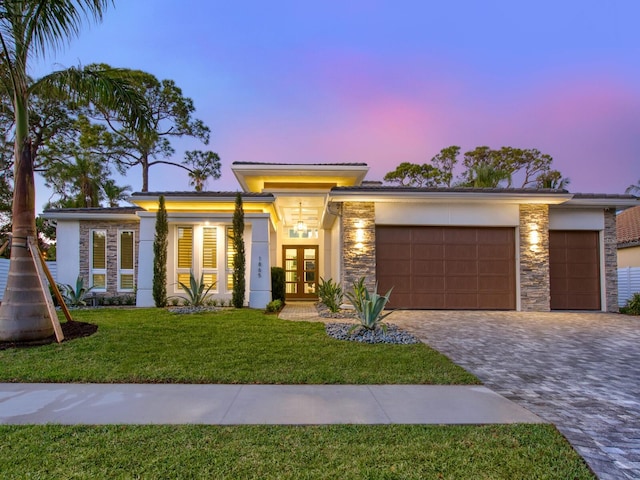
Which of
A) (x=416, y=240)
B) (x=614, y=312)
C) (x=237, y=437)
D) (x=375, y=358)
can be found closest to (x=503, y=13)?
(x=416, y=240)

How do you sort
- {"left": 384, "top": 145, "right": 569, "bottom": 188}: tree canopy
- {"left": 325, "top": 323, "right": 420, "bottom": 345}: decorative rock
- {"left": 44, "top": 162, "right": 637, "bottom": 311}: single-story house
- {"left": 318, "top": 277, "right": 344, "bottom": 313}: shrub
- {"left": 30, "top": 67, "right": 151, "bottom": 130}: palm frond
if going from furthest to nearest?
{"left": 384, "top": 145, "right": 569, "bottom": 188}: tree canopy
{"left": 44, "top": 162, "right": 637, "bottom": 311}: single-story house
{"left": 318, "top": 277, "right": 344, "bottom": 313}: shrub
{"left": 325, "top": 323, "right": 420, "bottom": 345}: decorative rock
{"left": 30, "top": 67, "right": 151, "bottom": 130}: palm frond

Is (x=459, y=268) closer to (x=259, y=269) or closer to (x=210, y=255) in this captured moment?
(x=259, y=269)

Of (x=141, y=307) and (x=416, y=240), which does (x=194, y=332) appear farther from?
(x=416, y=240)

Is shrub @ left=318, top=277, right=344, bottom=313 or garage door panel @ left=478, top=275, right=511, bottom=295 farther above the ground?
garage door panel @ left=478, top=275, right=511, bottom=295

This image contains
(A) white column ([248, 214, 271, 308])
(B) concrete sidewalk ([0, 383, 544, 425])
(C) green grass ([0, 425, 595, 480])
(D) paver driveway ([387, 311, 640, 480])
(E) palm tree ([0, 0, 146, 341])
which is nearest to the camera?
(C) green grass ([0, 425, 595, 480])

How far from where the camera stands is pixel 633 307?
11.6m

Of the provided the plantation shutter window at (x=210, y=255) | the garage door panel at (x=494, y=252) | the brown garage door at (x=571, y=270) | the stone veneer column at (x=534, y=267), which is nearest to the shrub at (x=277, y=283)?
the plantation shutter window at (x=210, y=255)

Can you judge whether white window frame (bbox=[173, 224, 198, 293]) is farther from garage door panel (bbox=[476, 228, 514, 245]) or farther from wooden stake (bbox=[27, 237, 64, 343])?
garage door panel (bbox=[476, 228, 514, 245])

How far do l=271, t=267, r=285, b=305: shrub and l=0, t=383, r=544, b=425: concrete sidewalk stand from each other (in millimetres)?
8370

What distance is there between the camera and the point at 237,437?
2906 mm

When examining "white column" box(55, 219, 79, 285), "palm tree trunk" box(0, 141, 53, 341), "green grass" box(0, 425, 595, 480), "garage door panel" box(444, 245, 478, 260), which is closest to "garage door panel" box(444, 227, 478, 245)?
"garage door panel" box(444, 245, 478, 260)

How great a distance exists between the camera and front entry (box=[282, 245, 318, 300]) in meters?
15.6

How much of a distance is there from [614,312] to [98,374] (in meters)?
14.5

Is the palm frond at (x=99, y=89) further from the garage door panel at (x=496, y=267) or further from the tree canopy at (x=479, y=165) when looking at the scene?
the tree canopy at (x=479, y=165)
